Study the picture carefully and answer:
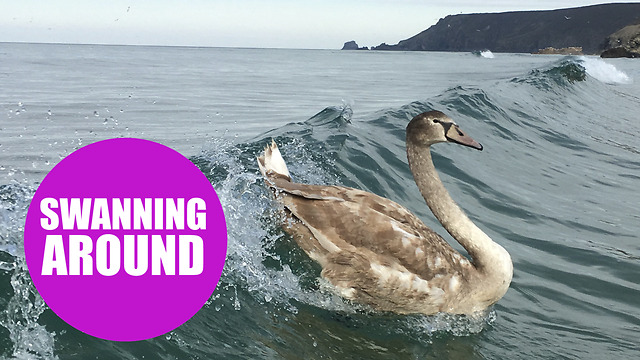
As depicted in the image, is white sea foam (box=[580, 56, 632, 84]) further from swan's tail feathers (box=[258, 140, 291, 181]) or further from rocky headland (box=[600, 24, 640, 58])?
rocky headland (box=[600, 24, 640, 58])

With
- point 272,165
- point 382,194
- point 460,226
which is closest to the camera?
point 460,226

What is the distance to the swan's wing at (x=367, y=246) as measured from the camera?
18.4 ft

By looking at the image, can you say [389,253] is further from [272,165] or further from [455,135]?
[272,165]

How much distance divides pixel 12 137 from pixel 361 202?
9.93m

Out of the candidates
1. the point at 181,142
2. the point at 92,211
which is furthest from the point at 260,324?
the point at 181,142

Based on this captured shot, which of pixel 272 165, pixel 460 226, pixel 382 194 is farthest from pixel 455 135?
pixel 382 194

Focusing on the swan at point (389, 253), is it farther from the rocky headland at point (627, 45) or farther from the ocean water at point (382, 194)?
the rocky headland at point (627, 45)

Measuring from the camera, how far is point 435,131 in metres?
6.13

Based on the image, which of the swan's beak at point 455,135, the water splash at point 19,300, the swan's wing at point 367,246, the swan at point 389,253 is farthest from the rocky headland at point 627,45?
the water splash at point 19,300

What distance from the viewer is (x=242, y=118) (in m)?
17.3

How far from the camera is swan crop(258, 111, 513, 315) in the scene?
221 inches

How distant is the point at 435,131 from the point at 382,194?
3180mm

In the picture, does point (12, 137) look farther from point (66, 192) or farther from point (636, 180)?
point (636, 180)

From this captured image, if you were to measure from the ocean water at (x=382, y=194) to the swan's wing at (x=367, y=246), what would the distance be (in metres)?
0.32
